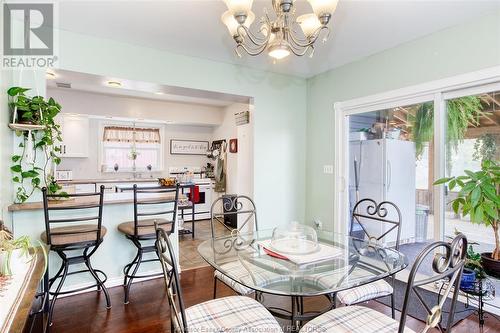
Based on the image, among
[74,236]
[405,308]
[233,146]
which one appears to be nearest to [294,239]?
[405,308]

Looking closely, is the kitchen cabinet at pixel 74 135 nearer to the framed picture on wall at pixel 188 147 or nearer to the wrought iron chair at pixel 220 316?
the framed picture on wall at pixel 188 147

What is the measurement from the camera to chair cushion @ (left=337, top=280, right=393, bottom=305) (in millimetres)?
1764

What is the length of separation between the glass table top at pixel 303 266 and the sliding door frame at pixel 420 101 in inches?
49.7

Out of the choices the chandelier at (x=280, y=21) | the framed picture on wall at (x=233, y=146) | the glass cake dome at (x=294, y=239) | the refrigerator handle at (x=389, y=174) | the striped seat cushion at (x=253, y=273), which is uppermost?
the chandelier at (x=280, y=21)

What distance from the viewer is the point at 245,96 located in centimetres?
382

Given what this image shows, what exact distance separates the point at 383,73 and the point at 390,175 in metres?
1.17

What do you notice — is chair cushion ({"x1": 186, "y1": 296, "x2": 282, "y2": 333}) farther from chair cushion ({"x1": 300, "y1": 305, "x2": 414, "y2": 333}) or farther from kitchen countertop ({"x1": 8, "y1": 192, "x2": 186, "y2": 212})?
kitchen countertop ({"x1": 8, "y1": 192, "x2": 186, "y2": 212})

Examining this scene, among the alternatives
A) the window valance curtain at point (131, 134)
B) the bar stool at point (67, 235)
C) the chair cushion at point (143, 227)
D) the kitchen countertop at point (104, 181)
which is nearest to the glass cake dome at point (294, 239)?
the chair cushion at point (143, 227)

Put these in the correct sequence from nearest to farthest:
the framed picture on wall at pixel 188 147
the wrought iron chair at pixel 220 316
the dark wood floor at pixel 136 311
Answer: the wrought iron chair at pixel 220 316 → the dark wood floor at pixel 136 311 → the framed picture on wall at pixel 188 147

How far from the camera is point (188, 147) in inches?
272

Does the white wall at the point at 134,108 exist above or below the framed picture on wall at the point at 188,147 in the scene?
above

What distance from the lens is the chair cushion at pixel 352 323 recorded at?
4.52 feet

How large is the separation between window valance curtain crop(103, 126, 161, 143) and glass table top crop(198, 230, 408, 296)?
484 centimetres

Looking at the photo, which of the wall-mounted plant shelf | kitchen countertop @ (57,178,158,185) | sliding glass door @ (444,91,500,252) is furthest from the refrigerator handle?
kitchen countertop @ (57,178,158,185)
